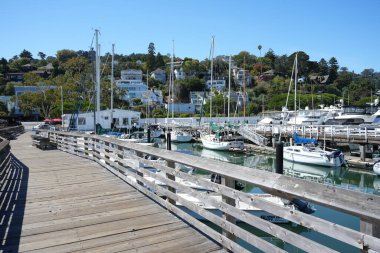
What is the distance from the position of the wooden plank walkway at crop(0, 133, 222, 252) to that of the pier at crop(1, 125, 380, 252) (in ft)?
0.04

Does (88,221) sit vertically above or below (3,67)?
below

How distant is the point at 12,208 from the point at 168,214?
10.3 feet

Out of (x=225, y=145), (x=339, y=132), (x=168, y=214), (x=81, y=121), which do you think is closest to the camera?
(x=168, y=214)

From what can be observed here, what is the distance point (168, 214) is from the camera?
5.93 metres

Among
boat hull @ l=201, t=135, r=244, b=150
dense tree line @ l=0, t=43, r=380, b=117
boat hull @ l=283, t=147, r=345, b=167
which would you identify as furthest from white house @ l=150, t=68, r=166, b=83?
boat hull @ l=283, t=147, r=345, b=167

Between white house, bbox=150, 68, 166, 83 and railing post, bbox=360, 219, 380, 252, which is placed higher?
white house, bbox=150, 68, 166, 83

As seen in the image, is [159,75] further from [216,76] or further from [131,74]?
[216,76]

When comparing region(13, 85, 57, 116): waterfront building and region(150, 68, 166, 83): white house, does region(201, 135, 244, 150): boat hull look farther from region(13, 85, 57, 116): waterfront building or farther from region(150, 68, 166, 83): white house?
region(150, 68, 166, 83): white house

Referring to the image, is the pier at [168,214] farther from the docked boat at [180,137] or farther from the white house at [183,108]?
the white house at [183,108]

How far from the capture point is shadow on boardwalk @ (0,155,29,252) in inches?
187

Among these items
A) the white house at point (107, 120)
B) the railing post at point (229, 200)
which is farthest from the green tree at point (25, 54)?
the railing post at point (229, 200)

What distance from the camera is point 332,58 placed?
168 metres

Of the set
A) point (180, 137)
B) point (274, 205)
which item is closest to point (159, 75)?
point (180, 137)

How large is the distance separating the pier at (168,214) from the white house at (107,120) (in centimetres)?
3969
